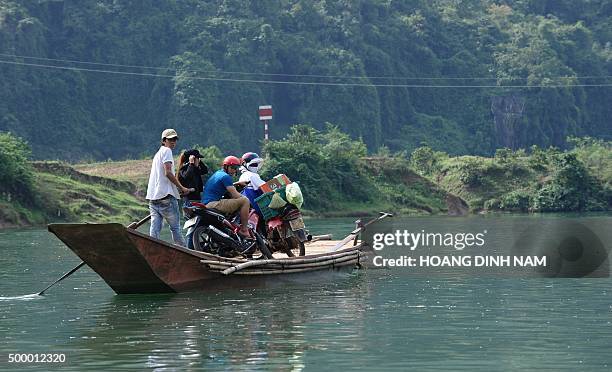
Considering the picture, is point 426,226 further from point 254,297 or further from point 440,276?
point 254,297

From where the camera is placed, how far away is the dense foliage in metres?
73.9

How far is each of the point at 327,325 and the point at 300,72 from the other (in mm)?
65252

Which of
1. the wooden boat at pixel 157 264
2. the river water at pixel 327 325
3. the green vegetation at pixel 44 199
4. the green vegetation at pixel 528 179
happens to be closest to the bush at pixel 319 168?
the green vegetation at pixel 528 179

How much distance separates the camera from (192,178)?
19.9 meters

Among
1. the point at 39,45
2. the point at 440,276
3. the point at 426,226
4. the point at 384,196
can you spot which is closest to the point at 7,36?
the point at 39,45

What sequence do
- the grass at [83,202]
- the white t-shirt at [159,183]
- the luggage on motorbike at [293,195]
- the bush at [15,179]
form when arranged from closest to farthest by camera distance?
the white t-shirt at [159,183] < the luggage on motorbike at [293,195] < the grass at [83,202] < the bush at [15,179]

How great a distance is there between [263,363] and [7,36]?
60832 mm

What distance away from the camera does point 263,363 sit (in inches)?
540

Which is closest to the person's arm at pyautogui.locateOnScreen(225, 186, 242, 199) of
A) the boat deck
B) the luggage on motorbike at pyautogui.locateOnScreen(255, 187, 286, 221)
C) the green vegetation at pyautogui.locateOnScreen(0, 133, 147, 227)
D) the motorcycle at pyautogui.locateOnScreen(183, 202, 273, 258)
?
the motorcycle at pyautogui.locateOnScreen(183, 202, 273, 258)

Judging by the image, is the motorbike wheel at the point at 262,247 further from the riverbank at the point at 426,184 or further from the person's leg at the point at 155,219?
the riverbank at the point at 426,184

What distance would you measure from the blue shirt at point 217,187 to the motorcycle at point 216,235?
283 millimetres

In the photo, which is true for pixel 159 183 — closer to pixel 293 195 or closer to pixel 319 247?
pixel 293 195

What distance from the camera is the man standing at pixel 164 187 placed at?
19.2 meters

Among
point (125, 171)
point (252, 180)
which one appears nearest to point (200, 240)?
point (252, 180)
